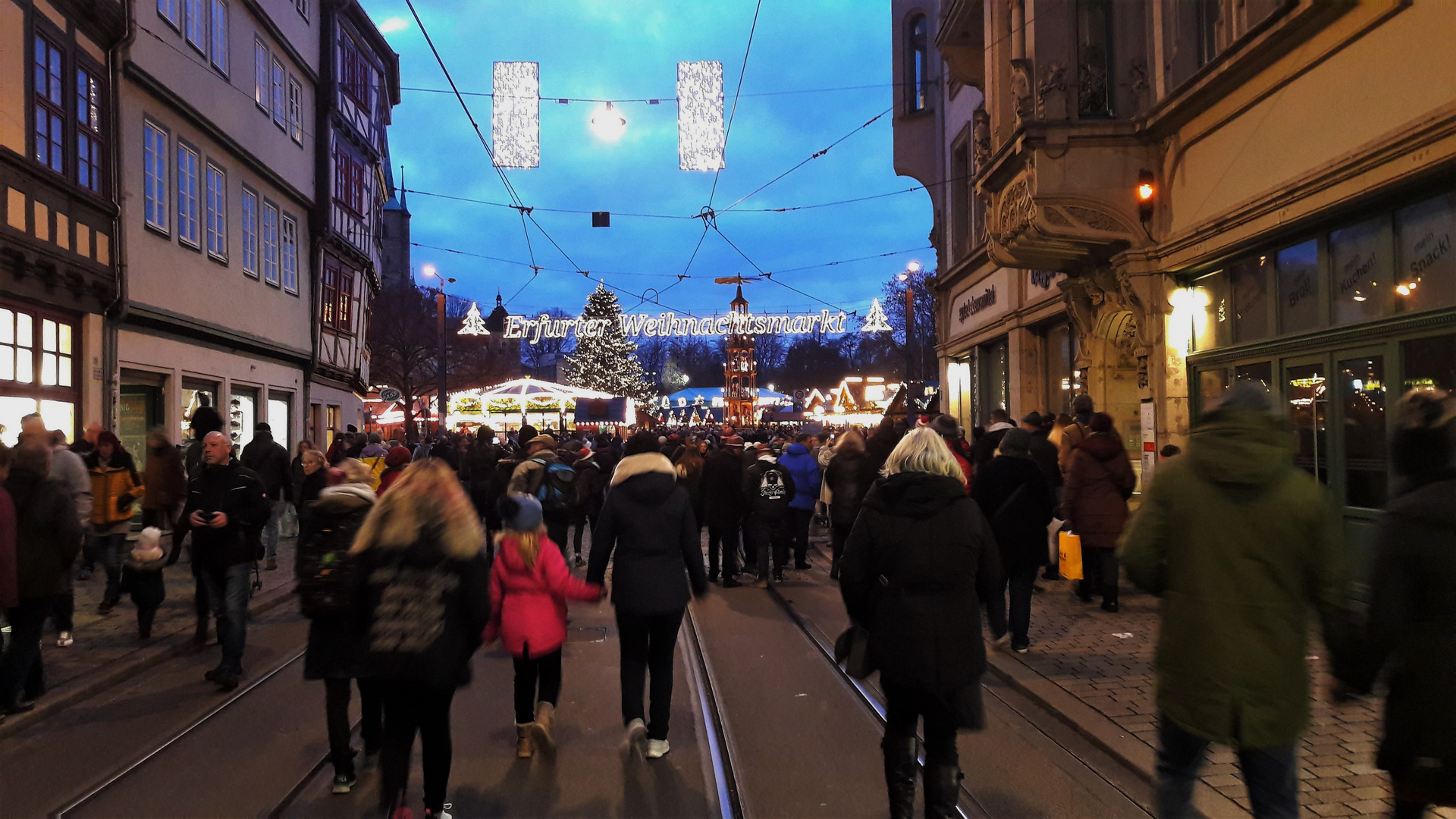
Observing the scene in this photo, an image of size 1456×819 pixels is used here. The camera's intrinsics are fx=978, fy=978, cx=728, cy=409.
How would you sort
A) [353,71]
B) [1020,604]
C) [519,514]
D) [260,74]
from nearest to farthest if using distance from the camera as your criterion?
[519,514]
[1020,604]
[260,74]
[353,71]

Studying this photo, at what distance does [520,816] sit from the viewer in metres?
4.57

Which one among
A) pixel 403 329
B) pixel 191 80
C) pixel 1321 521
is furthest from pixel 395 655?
pixel 403 329

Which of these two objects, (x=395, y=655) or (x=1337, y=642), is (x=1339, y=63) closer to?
(x=1337, y=642)

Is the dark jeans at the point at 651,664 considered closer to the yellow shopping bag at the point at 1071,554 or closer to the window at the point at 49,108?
the yellow shopping bag at the point at 1071,554

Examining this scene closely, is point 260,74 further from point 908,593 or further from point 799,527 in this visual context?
point 908,593

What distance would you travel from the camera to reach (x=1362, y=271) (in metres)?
9.13

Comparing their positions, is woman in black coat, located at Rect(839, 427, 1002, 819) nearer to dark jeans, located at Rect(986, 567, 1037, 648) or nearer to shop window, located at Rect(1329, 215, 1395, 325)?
dark jeans, located at Rect(986, 567, 1037, 648)

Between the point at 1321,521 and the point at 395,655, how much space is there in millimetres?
3410

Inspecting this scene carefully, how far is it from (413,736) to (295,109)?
21.7 m

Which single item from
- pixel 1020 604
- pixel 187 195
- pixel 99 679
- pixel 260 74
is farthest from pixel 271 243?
pixel 1020 604

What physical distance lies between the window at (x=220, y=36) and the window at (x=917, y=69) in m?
15.5

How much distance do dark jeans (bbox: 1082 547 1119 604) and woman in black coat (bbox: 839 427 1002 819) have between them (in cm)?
528

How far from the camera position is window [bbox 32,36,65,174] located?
12.7 meters

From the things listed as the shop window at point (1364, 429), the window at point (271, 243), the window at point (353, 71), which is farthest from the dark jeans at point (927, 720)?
the window at point (353, 71)
